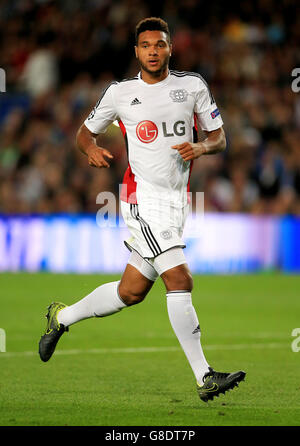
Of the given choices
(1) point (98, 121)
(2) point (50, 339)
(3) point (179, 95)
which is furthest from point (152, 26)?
(2) point (50, 339)

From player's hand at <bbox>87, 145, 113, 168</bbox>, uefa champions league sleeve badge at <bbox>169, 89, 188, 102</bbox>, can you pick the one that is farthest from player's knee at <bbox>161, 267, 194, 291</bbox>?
uefa champions league sleeve badge at <bbox>169, 89, 188, 102</bbox>

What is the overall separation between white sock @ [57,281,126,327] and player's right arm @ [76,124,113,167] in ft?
2.89

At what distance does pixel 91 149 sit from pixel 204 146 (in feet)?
2.63

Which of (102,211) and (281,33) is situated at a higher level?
(281,33)

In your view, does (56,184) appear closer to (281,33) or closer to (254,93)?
(254,93)

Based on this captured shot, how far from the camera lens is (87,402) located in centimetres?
606

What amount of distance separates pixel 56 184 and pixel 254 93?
15.3 feet

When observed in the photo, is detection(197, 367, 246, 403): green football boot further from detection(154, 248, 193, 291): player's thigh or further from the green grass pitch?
detection(154, 248, 193, 291): player's thigh

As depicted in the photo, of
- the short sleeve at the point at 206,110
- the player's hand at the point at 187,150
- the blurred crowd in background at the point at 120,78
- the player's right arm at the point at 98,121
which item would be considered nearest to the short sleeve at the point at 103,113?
the player's right arm at the point at 98,121

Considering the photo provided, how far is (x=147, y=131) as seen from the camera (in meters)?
6.34

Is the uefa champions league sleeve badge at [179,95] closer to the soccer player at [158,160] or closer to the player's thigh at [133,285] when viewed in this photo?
the soccer player at [158,160]

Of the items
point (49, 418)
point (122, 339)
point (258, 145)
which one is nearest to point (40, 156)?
point (258, 145)

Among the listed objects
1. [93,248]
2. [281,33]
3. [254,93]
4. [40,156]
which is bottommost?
[93,248]

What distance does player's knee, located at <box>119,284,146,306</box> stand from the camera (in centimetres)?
643
